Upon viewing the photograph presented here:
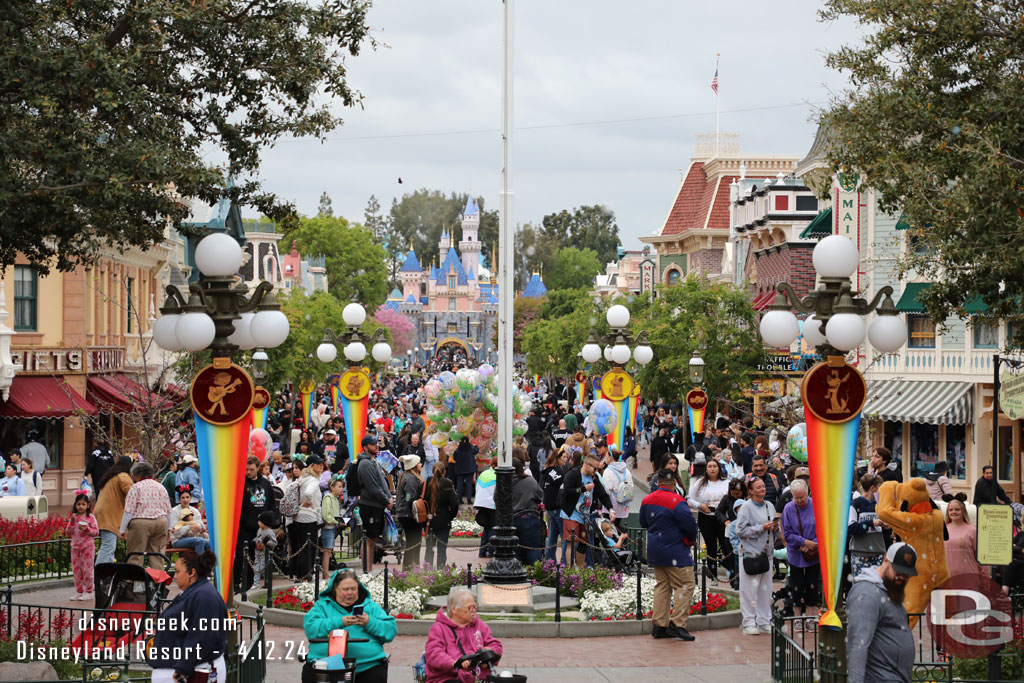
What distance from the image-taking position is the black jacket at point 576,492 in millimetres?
16875

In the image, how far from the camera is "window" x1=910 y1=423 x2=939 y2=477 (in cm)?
3488

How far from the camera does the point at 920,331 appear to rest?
118ft

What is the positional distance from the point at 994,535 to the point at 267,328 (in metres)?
6.48

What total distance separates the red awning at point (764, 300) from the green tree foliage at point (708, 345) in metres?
7.15

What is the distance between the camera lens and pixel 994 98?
1387 cm

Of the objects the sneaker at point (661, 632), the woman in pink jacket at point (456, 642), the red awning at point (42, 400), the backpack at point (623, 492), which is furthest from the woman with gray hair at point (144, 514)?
the red awning at point (42, 400)

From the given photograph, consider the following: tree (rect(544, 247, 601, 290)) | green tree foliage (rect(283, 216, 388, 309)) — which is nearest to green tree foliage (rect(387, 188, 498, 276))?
tree (rect(544, 247, 601, 290))

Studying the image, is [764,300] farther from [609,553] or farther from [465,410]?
[609,553]

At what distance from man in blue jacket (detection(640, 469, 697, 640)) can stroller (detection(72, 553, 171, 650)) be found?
4819mm

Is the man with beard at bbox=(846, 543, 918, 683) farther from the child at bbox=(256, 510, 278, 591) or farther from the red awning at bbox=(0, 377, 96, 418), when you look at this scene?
the red awning at bbox=(0, 377, 96, 418)

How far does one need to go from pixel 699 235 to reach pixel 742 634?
51435 mm

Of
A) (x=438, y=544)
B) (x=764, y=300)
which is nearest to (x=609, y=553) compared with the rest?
(x=438, y=544)

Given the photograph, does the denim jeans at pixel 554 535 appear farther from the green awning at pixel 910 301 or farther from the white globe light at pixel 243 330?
the green awning at pixel 910 301

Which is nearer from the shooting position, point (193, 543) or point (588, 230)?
point (193, 543)
